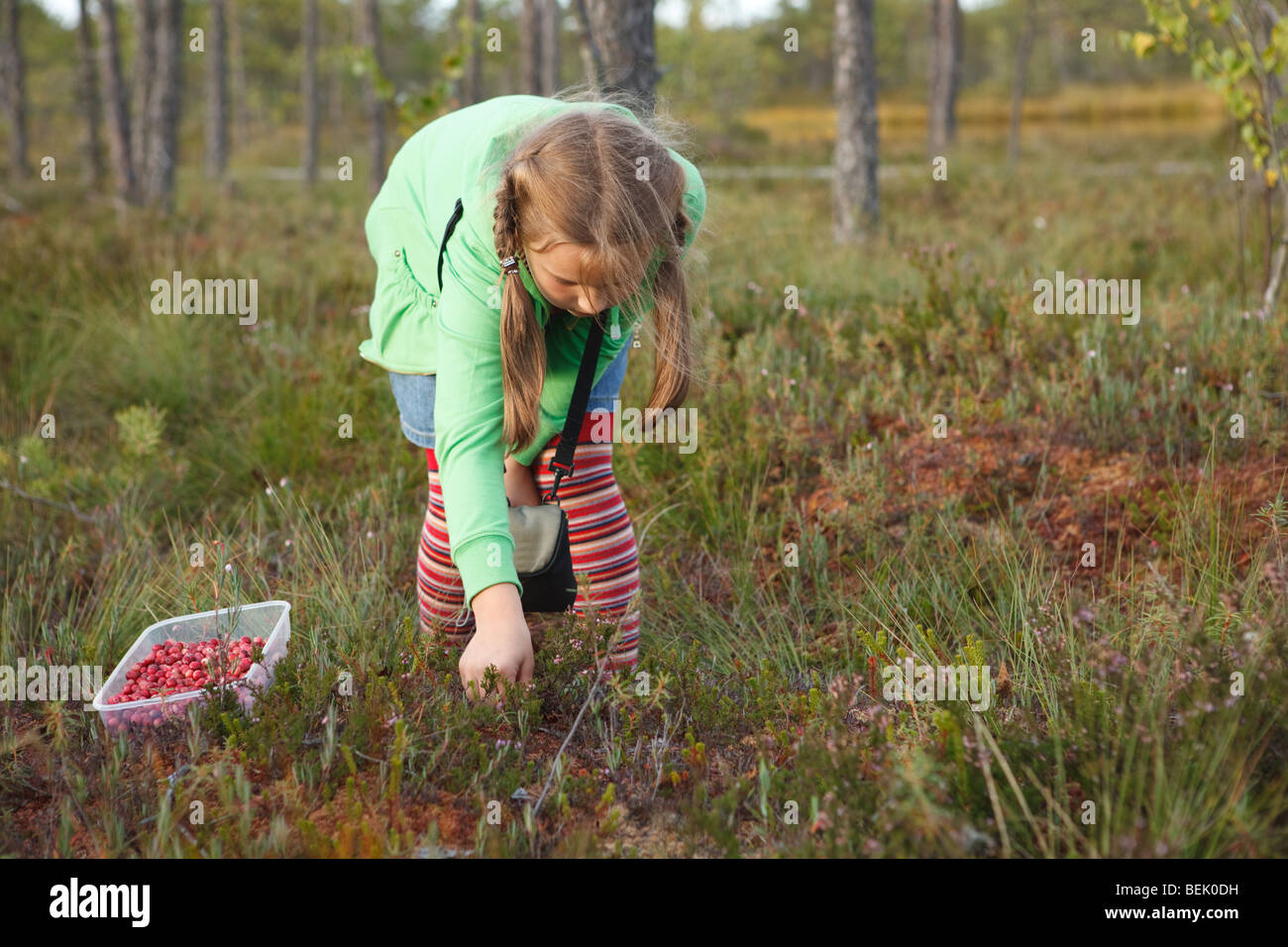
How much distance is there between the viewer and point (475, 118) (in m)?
2.65

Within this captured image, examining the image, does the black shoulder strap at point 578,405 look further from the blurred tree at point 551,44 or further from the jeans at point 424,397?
the blurred tree at point 551,44

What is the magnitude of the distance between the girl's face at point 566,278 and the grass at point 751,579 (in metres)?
0.82

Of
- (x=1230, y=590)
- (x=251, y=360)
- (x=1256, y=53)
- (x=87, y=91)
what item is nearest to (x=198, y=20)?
(x=87, y=91)

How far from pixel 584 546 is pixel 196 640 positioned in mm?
1143

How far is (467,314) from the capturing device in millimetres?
2230

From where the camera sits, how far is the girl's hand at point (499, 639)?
2055 millimetres

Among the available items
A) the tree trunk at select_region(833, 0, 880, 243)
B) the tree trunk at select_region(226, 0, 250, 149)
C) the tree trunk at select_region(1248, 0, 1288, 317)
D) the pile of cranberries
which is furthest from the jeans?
the tree trunk at select_region(226, 0, 250, 149)

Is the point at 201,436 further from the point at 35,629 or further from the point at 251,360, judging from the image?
the point at 35,629

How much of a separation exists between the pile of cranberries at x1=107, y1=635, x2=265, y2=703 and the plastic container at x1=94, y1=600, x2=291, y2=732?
0.10 ft

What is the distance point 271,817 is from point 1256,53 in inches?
206

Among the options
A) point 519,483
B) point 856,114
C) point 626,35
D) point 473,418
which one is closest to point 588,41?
point 626,35

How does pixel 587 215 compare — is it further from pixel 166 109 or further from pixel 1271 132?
pixel 166 109

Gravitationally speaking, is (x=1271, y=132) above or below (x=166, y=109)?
below

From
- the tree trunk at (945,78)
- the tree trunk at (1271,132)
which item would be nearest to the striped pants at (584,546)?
the tree trunk at (1271,132)
